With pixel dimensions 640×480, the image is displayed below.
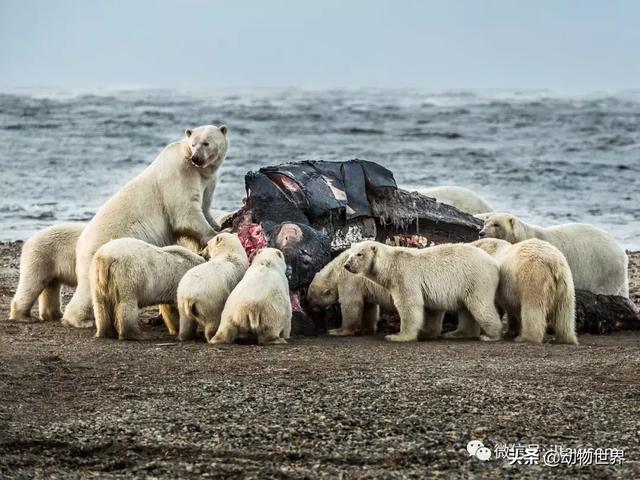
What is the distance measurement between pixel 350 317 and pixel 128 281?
76.3 inches

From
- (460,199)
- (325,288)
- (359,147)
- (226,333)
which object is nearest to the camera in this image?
(226,333)

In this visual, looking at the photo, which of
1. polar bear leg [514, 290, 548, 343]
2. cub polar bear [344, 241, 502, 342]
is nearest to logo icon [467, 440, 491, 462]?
cub polar bear [344, 241, 502, 342]

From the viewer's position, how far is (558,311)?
994cm

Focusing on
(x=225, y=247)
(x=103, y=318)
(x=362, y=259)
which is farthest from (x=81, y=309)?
(x=362, y=259)

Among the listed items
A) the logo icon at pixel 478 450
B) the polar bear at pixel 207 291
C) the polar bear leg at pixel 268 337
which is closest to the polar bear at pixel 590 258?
the polar bear at pixel 207 291

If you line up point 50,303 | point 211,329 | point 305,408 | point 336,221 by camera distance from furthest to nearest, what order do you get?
point 336,221 → point 50,303 → point 211,329 → point 305,408

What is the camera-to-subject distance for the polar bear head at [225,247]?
10086mm

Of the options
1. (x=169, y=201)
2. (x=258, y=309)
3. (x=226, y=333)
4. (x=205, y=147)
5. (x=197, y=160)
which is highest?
(x=205, y=147)

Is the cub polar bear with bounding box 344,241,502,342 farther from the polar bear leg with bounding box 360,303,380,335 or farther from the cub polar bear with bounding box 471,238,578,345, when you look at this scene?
the polar bear leg with bounding box 360,303,380,335

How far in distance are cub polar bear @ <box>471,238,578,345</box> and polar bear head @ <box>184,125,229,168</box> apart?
290 cm

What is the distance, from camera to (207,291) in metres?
9.57

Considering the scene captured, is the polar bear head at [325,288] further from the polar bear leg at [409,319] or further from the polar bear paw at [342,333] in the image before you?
the polar bear leg at [409,319]

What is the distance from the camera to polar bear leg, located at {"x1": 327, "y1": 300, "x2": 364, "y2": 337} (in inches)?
410

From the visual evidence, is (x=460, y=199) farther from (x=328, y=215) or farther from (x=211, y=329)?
(x=211, y=329)
